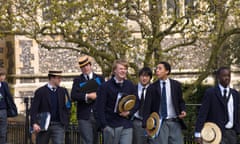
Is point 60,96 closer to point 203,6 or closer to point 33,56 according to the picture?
point 203,6

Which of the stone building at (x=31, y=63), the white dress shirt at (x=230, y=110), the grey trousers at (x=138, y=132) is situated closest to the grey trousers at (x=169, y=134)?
the grey trousers at (x=138, y=132)

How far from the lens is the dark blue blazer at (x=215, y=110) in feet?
25.9

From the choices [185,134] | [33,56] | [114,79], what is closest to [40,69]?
[33,56]

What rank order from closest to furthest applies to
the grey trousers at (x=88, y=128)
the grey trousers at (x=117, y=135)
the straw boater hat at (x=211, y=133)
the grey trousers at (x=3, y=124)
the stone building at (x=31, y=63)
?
the straw boater hat at (x=211, y=133) < the grey trousers at (x=117, y=135) < the grey trousers at (x=88, y=128) < the grey trousers at (x=3, y=124) < the stone building at (x=31, y=63)

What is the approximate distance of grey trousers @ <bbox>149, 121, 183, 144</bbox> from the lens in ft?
27.6

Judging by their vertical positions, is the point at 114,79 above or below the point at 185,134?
above

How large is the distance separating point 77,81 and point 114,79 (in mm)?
1044

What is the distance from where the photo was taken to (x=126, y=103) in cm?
835

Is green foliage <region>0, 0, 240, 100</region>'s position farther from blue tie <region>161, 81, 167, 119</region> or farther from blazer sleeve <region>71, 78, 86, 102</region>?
blue tie <region>161, 81, 167, 119</region>

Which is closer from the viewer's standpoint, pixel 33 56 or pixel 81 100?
pixel 81 100

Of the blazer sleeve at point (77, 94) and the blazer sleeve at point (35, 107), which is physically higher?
the blazer sleeve at point (77, 94)

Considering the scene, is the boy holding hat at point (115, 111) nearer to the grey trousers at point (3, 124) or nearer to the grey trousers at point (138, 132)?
the grey trousers at point (138, 132)

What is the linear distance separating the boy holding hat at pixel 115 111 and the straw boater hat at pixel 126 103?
1.4 inches

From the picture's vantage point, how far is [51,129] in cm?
927
